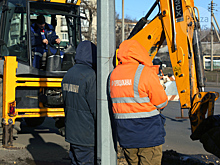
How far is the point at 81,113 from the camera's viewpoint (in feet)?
14.0

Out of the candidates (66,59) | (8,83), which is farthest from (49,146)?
(66,59)

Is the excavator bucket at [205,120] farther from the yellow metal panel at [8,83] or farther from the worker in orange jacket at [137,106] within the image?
the yellow metal panel at [8,83]

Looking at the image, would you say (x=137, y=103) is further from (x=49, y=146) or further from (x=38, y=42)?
(x=38, y=42)

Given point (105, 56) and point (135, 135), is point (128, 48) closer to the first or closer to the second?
point (105, 56)

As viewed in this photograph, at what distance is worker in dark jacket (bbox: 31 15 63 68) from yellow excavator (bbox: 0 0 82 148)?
0.37ft

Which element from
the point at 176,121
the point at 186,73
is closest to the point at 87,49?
the point at 186,73

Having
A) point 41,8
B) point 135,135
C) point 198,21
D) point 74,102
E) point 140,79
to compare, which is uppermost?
point 41,8

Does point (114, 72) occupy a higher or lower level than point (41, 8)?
lower

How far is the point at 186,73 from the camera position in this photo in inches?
241

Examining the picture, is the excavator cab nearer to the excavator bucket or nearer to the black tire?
the black tire

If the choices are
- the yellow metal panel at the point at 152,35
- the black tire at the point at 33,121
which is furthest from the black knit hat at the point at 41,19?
the yellow metal panel at the point at 152,35

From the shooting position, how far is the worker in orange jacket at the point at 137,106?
378cm

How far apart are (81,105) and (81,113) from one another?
94mm

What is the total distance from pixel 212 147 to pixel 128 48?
2245mm
